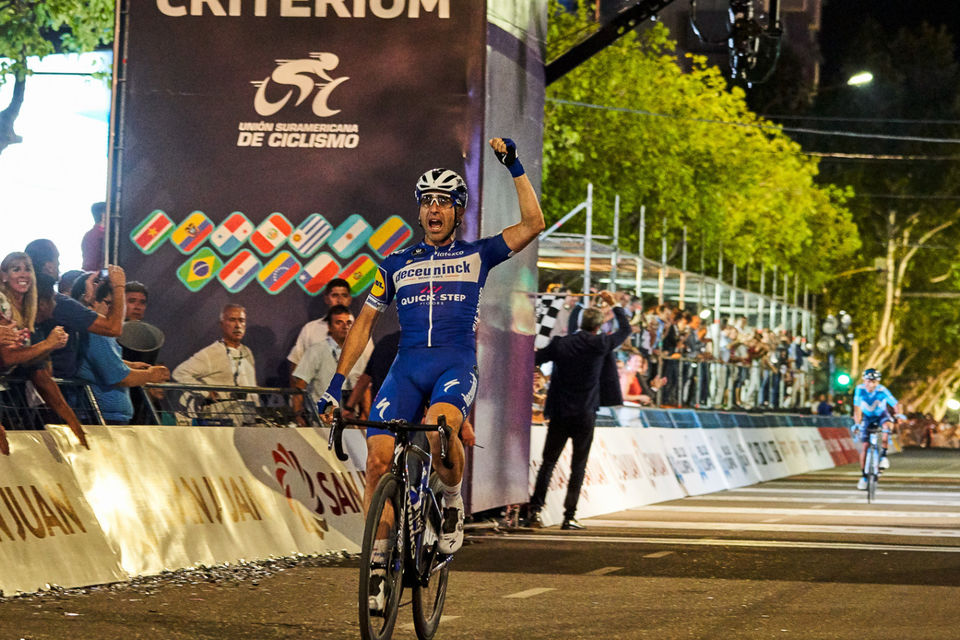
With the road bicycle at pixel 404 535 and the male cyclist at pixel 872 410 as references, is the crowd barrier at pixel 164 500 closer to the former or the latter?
the road bicycle at pixel 404 535

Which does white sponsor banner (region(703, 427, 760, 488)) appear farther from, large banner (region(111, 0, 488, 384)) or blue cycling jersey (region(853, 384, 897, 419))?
large banner (region(111, 0, 488, 384))

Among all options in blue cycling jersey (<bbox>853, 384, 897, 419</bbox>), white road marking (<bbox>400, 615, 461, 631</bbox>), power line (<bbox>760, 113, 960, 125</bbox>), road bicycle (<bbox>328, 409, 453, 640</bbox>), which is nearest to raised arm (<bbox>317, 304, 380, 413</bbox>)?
road bicycle (<bbox>328, 409, 453, 640</bbox>)

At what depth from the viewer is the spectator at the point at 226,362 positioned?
14.6 metres

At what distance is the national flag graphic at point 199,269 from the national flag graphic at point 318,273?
2.36 feet

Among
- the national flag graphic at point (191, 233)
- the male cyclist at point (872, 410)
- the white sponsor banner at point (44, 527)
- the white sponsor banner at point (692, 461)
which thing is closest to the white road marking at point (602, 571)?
the white sponsor banner at point (44, 527)

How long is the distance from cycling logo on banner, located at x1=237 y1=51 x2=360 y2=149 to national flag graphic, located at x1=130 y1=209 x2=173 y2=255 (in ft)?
2.95

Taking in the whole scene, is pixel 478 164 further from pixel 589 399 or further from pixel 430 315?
pixel 430 315

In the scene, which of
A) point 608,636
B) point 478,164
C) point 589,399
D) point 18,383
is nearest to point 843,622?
point 608,636

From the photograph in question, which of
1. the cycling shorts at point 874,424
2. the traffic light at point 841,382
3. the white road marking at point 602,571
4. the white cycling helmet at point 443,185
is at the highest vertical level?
the white cycling helmet at point 443,185

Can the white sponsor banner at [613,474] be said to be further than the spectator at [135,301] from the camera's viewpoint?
Yes

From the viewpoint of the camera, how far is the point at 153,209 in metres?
14.9

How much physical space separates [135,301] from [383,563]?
7.00 metres

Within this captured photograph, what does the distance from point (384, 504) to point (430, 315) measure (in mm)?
1281

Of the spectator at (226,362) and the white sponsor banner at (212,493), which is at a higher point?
the spectator at (226,362)
